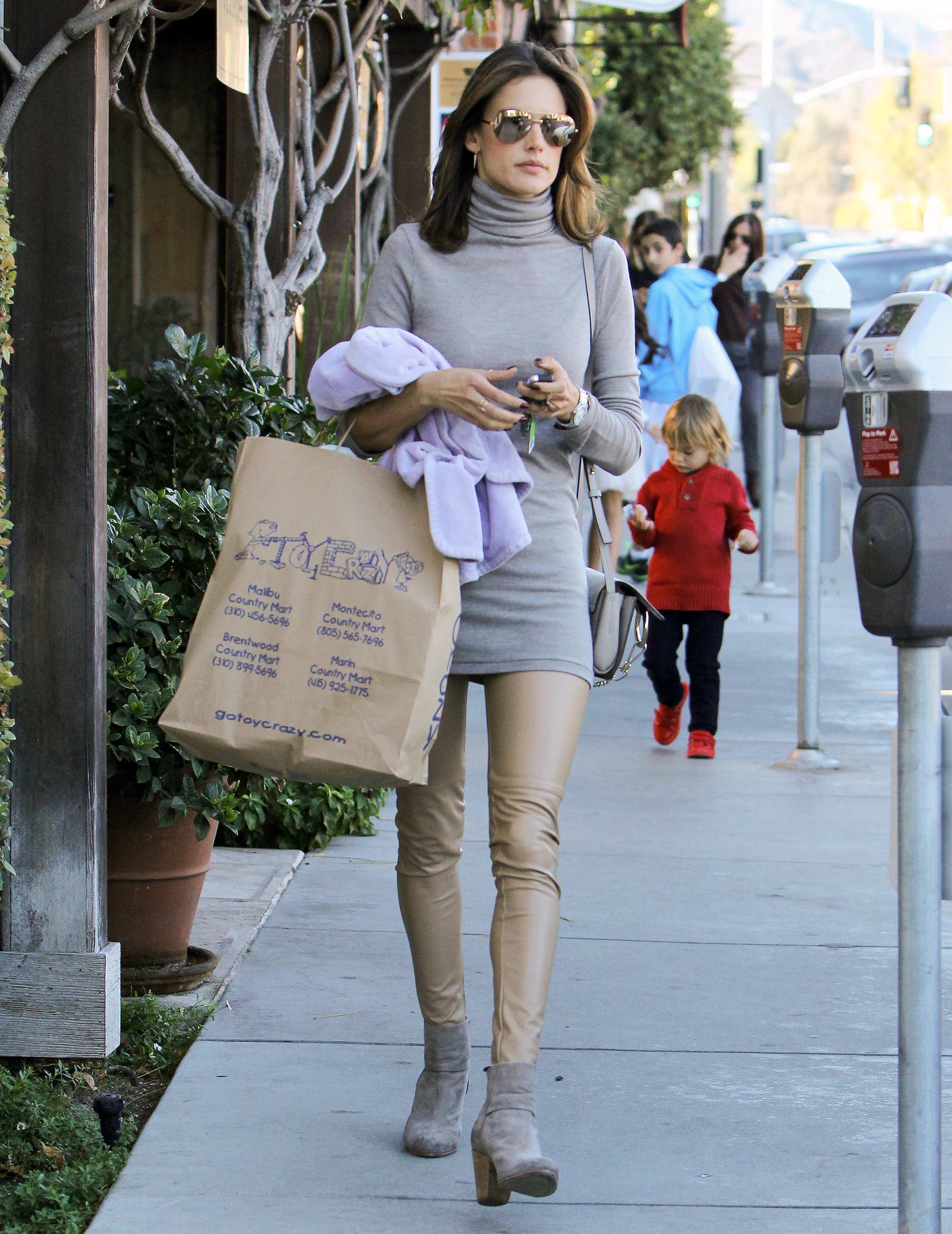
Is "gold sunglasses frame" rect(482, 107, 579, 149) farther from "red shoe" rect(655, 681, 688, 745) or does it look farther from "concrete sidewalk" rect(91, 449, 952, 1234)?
"red shoe" rect(655, 681, 688, 745)

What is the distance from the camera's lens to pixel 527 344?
124 inches

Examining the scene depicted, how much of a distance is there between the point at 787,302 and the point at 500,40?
635 centimetres

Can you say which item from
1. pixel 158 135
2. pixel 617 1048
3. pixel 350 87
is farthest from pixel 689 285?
pixel 617 1048

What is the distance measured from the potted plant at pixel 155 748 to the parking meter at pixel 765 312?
20.5 ft

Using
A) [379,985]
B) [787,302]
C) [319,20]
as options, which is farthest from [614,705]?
[379,985]

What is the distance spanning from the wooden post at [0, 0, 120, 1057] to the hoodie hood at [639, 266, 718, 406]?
652 cm

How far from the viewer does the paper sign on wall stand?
14.4 ft

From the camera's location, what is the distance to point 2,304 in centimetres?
320

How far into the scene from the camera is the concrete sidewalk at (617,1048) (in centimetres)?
302

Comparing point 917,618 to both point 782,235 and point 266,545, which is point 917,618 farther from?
point 782,235

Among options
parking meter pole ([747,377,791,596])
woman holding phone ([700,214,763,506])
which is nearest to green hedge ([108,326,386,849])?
parking meter pole ([747,377,791,596])

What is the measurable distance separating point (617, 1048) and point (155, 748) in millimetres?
1135

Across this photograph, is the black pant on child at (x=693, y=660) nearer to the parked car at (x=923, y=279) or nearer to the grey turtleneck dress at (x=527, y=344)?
the grey turtleneck dress at (x=527, y=344)

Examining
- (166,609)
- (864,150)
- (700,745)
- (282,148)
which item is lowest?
(700,745)
